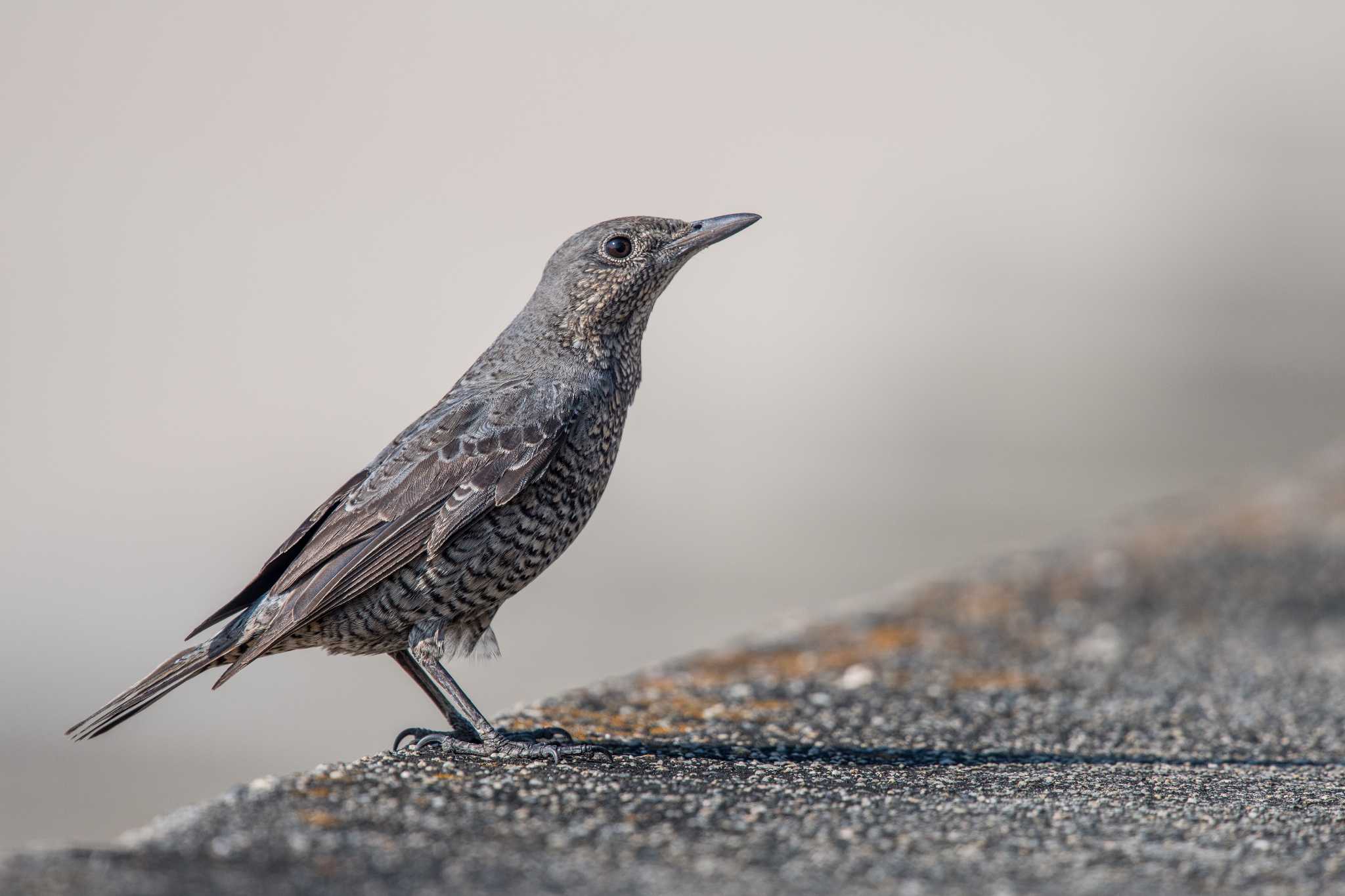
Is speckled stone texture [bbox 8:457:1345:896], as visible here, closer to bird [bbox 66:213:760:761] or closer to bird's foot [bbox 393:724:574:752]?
bird's foot [bbox 393:724:574:752]

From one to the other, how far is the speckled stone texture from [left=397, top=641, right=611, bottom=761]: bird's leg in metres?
0.12

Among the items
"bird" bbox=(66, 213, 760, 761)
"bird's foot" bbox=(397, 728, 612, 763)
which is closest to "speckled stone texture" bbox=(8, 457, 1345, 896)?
"bird's foot" bbox=(397, 728, 612, 763)

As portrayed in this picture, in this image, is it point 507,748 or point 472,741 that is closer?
point 507,748

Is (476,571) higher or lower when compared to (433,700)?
higher

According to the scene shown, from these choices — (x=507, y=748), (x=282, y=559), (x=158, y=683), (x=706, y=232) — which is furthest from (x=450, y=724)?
(x=706, y=232)

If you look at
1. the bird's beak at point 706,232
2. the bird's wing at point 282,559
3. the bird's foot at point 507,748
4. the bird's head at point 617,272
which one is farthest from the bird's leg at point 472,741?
the bird's beak at point 706,232

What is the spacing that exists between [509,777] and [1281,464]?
Answer: 7.40 m

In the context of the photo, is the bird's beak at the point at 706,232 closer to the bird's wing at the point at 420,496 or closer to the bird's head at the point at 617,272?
the bird's head at the point at 617,272

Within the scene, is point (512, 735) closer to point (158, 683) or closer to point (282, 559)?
point (282, 559)

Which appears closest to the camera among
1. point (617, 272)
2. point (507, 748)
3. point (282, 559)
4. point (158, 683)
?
point (507, 748)

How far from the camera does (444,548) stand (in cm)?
436

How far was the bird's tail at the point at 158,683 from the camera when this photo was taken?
4227 mm

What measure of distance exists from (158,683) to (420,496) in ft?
3.01

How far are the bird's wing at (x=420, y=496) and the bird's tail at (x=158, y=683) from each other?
10 cm
